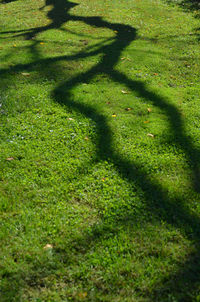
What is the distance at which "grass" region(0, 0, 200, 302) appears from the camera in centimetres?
240

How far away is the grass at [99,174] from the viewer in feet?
7.88

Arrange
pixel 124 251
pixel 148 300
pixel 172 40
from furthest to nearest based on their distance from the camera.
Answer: pixel 172 40 → pixel 124 251 → pixel 148 300

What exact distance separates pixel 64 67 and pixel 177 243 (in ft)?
15.3

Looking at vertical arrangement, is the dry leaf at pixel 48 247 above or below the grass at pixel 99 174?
below

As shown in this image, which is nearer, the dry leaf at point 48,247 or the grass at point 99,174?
the grass at point 99,174

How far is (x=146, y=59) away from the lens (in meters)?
6.76

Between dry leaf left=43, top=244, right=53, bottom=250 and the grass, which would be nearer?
the grass

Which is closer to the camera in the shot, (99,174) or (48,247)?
(48,247)

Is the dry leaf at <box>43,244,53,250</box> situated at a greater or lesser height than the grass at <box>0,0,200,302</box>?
lesser

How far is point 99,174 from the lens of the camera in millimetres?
3441

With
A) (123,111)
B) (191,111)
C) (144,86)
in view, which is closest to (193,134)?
(191,111)

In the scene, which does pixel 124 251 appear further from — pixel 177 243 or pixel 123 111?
pixel 123 111

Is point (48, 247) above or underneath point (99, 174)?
underneath

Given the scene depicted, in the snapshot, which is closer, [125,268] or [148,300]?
[148,300]
